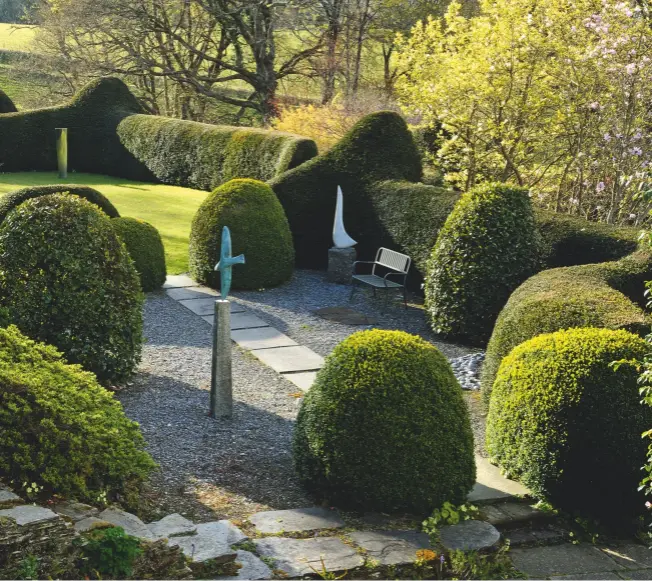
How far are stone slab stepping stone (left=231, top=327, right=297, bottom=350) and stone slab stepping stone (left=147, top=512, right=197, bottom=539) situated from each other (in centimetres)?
468

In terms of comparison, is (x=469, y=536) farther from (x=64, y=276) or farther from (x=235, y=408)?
(x=64, y=276)

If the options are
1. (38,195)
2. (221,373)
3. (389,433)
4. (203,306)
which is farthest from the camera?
(38,195)

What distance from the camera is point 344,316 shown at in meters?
11.1

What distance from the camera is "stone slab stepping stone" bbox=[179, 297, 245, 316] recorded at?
11047mm

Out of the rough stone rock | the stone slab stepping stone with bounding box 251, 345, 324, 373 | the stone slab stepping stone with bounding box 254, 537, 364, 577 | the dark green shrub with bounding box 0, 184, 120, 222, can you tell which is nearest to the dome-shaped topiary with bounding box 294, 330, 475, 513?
the stone slab stepping stone with bounding box 254, 537, 364, 577

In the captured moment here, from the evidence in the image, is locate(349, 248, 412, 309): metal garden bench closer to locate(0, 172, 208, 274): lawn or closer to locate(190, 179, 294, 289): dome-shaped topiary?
locate(190, 179, 294, 289): dome-shaped topiary

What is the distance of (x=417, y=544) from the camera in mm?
5020

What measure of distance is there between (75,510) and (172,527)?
0.63 m

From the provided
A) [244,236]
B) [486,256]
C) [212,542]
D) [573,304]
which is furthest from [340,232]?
[212,542]

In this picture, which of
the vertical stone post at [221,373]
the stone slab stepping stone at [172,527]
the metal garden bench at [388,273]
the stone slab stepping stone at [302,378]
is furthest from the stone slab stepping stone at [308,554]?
the metal garden bench at [388,273]

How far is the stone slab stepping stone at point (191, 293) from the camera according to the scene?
1177cm

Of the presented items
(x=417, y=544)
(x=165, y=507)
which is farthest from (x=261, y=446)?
(x=417, y=544)

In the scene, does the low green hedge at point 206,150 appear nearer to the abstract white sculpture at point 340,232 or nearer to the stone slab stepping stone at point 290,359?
the abstract white sculpture at point 340,232

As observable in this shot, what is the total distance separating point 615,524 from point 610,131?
8.20 meters
